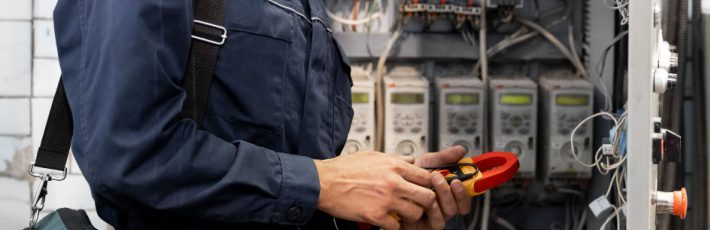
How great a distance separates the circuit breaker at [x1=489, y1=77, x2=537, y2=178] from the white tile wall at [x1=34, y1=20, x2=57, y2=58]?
67.8 inches

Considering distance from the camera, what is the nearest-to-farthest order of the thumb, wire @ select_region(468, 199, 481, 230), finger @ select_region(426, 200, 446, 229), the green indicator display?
finger @ select_region(426, 200, 446, 229) → the thumb → the green indicator display → wire @ select_region(468, 199, 481, 230)

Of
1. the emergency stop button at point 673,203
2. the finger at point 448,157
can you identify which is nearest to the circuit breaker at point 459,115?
the finger at point 448,157

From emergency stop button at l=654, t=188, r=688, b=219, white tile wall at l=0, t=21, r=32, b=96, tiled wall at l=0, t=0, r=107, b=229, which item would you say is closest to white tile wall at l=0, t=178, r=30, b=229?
tiled wall at l=0, t=0, r=107, b=229

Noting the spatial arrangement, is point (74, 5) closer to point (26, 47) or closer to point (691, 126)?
point (26, 47)

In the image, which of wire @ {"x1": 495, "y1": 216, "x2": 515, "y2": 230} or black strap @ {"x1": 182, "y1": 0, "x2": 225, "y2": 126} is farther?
wire @ {"x1": 495, "y1": 216, "x2": 515, "y2": 230}

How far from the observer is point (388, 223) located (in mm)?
1377

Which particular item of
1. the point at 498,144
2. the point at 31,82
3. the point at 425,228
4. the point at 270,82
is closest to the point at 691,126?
the point at 498,144

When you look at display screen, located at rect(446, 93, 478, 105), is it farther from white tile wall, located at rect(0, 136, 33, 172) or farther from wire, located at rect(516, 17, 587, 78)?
white tile wall, located at rect(0, 136, 33, 172)

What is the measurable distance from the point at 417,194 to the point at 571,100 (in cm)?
220

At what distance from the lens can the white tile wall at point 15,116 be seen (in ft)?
9.90

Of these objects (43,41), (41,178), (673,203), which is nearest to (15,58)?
(43,41)

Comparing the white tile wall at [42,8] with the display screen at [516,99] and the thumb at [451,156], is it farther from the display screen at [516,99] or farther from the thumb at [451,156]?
the thumb at [451,156]

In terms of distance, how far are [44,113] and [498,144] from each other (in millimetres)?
1760

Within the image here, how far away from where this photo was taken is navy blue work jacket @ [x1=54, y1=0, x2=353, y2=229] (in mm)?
1193
